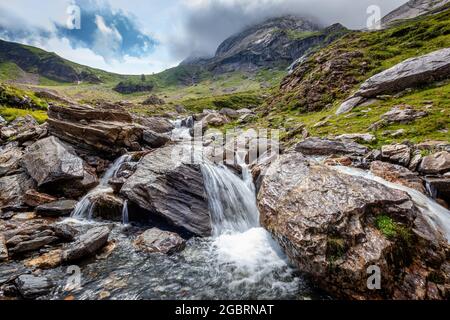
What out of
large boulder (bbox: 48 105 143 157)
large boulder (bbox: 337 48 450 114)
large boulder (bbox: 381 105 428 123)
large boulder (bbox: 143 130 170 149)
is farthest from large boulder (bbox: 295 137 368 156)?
large boulder (bbox: 48 105 143 157)

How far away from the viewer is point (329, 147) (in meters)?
20.1

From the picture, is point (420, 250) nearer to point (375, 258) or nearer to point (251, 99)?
point (375, 258)

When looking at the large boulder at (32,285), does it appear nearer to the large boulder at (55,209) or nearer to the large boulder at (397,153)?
the large boulder at (55,209)

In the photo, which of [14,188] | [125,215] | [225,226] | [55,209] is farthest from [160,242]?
[14,188]

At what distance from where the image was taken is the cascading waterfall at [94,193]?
49.5 feet

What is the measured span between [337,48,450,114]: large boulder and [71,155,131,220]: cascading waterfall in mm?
28254

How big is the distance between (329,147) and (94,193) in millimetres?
19365

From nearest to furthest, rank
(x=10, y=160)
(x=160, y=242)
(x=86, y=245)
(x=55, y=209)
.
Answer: (x=86, y=245) < (x=160, y=242) < (x=55, y=209) < (x=10, y=160)

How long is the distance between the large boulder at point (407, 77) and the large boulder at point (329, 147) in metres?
13.0

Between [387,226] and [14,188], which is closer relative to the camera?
[387,226]

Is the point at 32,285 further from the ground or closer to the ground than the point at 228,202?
closer to the ground

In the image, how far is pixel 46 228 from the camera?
12.3m

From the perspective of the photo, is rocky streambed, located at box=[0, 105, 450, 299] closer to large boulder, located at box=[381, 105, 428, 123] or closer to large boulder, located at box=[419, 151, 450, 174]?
large boulder, located at box=[419, 151, 450, 174]

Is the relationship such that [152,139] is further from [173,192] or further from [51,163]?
[173,192]
